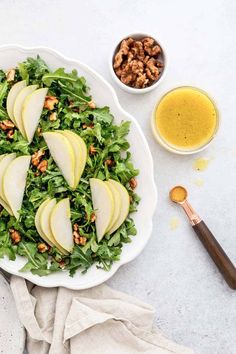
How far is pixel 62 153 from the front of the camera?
259cm

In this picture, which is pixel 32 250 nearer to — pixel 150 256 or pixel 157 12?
pixel 150 256

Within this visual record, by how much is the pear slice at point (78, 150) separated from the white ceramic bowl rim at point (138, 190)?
0.76 feet

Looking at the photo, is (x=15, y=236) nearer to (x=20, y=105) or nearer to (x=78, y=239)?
(x=78, y=239)

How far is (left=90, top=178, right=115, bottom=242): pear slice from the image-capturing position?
2.59 meters

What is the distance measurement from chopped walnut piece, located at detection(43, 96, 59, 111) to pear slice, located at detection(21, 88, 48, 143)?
0.6 inches

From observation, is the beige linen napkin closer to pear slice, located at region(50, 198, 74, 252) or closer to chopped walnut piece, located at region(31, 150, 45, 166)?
pear slice, located at region(50, 198, 74, 252)

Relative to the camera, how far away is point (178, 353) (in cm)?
278

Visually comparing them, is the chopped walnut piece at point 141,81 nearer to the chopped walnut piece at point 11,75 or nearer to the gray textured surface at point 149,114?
the gray textured surface at point 149,114

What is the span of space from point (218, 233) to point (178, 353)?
62 centimetres

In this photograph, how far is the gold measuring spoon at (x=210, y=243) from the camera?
2.82 meters

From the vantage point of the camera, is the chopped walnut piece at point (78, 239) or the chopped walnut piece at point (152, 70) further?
the chopped walnut piece at point (152, 70)

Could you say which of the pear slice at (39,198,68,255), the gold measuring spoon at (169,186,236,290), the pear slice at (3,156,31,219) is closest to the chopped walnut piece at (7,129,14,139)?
the pear slice at (3,156,31,219)

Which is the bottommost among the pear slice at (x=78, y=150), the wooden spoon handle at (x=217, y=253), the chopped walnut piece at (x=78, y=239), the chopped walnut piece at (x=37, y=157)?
the wooden spoon handle at (x=217, y=253)

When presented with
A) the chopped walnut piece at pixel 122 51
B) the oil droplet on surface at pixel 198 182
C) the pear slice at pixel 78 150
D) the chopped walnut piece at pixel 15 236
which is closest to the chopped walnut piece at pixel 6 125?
the pear slice at pixel 78 150
